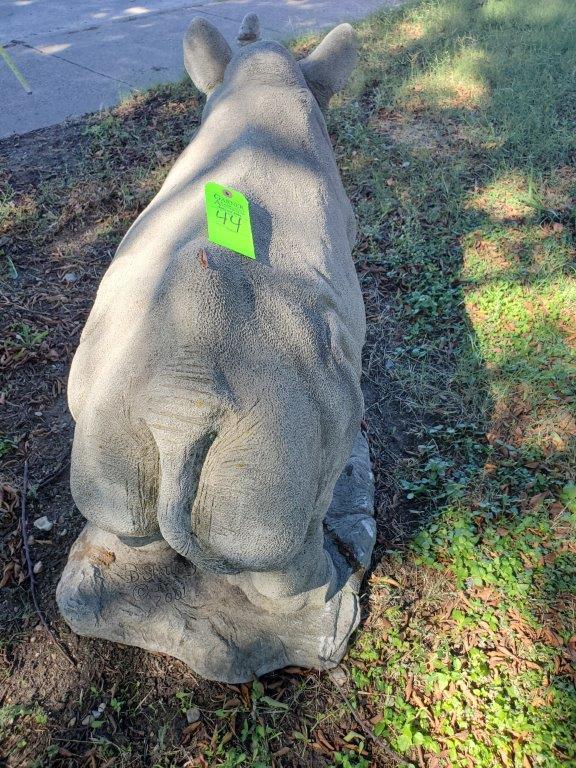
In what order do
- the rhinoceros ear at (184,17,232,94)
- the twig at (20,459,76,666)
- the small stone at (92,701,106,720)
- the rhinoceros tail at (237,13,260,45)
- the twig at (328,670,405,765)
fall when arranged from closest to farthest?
the twig at (328,670,405,765) < the small stone at (92,701,106,720) < the twig at (20,459,76,666) < the rhinoceros ear at (184,17,232,94) < the rhinoceros tail at (237,13,260,45)

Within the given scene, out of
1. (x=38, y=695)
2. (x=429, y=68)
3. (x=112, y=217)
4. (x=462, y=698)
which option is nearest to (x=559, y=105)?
(x=429, y=68)

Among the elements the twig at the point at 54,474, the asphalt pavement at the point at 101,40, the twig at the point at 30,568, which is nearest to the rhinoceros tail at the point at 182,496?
the twig at the point at 30,568

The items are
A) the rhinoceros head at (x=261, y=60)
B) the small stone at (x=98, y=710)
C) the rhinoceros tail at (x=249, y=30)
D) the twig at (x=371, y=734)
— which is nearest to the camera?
the twig at (x=371, y=734)

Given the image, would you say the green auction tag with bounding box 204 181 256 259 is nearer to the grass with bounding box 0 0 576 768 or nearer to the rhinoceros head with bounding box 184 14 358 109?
the rhinoceros head with bounding box 184 14 358 109

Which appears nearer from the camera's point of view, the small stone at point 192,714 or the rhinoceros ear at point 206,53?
the small stone at point 192,714

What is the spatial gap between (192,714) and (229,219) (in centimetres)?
154

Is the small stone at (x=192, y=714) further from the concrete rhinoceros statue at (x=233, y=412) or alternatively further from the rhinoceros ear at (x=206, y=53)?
the rhinoceros ear at (x=206, y=53)

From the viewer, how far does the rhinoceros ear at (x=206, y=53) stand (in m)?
2.57

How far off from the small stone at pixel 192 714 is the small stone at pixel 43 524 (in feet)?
3.03

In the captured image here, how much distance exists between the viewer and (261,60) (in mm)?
2395

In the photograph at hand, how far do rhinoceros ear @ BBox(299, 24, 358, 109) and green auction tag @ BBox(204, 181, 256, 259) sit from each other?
1208mm

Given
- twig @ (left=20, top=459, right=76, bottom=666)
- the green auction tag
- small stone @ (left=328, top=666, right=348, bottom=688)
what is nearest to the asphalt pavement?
twig @ (left=20, top=459, right=76, bottom=666)

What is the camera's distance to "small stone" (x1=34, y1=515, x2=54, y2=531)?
8.13 ft

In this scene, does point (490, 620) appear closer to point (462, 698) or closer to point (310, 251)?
point (462, 698)
